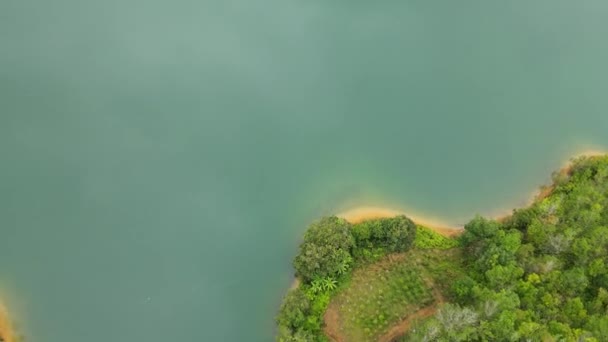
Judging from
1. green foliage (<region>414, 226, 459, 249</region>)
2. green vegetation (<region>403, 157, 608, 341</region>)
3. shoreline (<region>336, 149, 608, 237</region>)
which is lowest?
green vegetation (<region>403, 157, 608, 341</region>)

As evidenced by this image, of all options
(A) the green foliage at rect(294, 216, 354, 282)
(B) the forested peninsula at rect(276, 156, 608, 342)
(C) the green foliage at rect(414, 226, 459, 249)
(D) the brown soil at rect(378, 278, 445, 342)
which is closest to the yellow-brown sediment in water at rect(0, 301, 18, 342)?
(B) the forested peninsula at rect(276, 156, 608, 342)

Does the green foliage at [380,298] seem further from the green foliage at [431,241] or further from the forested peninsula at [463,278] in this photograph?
the green foliage at [431,241]

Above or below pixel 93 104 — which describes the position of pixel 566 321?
below

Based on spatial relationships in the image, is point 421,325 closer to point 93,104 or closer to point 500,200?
point 500,200

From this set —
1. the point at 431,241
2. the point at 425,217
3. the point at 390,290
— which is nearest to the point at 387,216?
the point at 425,217

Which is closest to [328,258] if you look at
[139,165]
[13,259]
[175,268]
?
[175,268]

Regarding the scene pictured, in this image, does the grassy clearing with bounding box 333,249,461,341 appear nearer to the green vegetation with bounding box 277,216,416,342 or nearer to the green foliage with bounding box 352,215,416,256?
the green vegetation with bounding box 277,216,416,342
